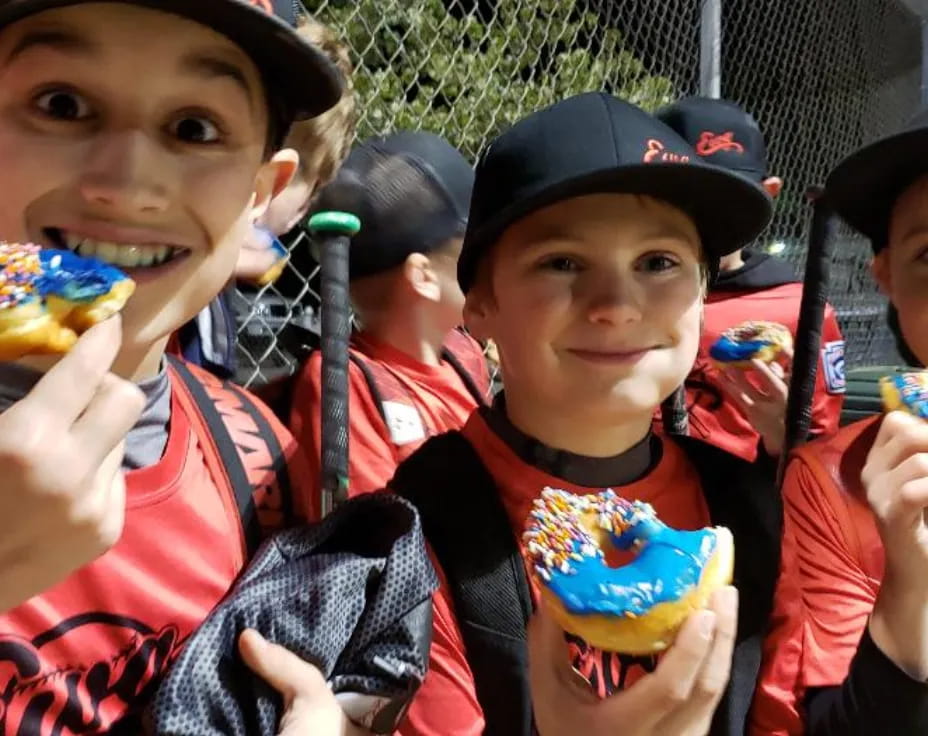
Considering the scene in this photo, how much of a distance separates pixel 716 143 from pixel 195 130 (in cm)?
203

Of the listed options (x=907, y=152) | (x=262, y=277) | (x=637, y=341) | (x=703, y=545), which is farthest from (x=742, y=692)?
(x=262, y=277)

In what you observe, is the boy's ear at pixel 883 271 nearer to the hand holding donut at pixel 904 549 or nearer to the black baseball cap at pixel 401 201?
the hand holding donut at pixel 904 549

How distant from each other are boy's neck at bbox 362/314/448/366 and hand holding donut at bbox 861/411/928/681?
106 cm

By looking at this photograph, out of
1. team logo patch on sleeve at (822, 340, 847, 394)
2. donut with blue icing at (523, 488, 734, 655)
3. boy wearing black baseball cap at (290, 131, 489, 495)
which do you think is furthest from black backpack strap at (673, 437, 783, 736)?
team logo patch on sleeve at (822, 340, 847, 394)

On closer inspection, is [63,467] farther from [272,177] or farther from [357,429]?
[357,429]

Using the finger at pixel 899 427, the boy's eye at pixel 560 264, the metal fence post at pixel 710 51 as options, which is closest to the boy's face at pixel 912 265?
the finger at pixel 899 427

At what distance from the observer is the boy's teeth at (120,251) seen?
983 millimetres

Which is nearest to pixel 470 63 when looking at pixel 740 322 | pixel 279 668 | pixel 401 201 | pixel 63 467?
pixel 740 322

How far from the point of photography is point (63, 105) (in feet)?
3.22

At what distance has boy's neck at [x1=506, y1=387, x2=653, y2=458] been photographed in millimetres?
1251

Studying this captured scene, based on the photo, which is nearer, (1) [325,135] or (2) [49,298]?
(2) [49,298]

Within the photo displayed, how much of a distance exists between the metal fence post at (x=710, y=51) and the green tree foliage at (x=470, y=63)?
517 mm

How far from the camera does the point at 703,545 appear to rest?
3.21 feet

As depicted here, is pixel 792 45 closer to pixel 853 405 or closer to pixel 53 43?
pixel 853 405
